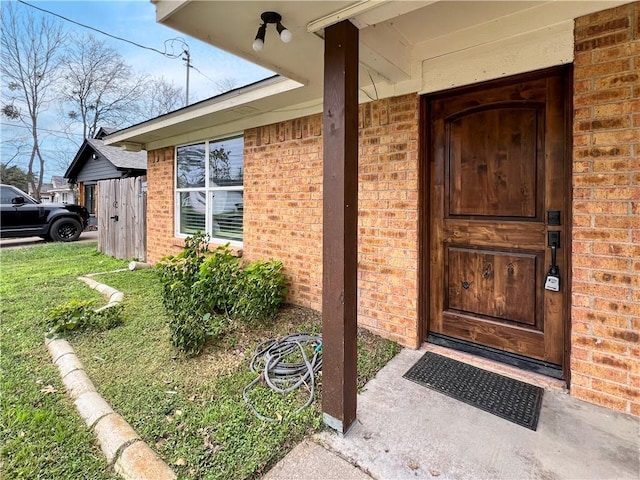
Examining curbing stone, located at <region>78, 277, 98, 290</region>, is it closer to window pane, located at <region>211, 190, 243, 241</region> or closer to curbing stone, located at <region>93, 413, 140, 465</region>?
window pane, located at <region>211, 190, 243, 241</region>

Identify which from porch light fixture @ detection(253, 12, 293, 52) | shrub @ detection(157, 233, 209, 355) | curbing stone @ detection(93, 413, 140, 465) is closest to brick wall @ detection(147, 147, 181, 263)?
shrub @ detection(157, 233, 209, 355)

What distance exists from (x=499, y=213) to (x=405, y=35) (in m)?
1.54

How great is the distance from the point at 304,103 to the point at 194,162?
8.53ft

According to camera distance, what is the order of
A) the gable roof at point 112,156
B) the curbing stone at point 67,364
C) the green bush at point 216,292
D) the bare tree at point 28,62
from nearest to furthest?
the curbing stone at point 67,364 < the green bush at point 216,292 < the gable roof at point 112,156 < the bare tree at point 28,62

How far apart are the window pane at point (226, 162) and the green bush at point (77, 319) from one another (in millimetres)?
2321

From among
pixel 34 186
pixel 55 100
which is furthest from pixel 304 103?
pixel 34 186

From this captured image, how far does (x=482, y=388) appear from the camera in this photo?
2.27m

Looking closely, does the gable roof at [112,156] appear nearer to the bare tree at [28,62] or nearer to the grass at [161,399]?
the bare tree at [28,62]

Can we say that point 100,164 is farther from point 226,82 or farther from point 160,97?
point 160,97

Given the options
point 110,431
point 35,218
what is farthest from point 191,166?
point 35,218

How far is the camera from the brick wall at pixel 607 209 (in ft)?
6.33

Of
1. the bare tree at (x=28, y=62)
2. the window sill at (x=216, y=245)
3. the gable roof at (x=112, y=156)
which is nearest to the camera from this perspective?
the window sill at (x=216, y=245)

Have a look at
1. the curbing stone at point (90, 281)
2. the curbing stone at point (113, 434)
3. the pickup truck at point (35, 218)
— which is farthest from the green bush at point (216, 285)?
the pickup truck at point (35, 218)

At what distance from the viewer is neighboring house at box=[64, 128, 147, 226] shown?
12414mm
